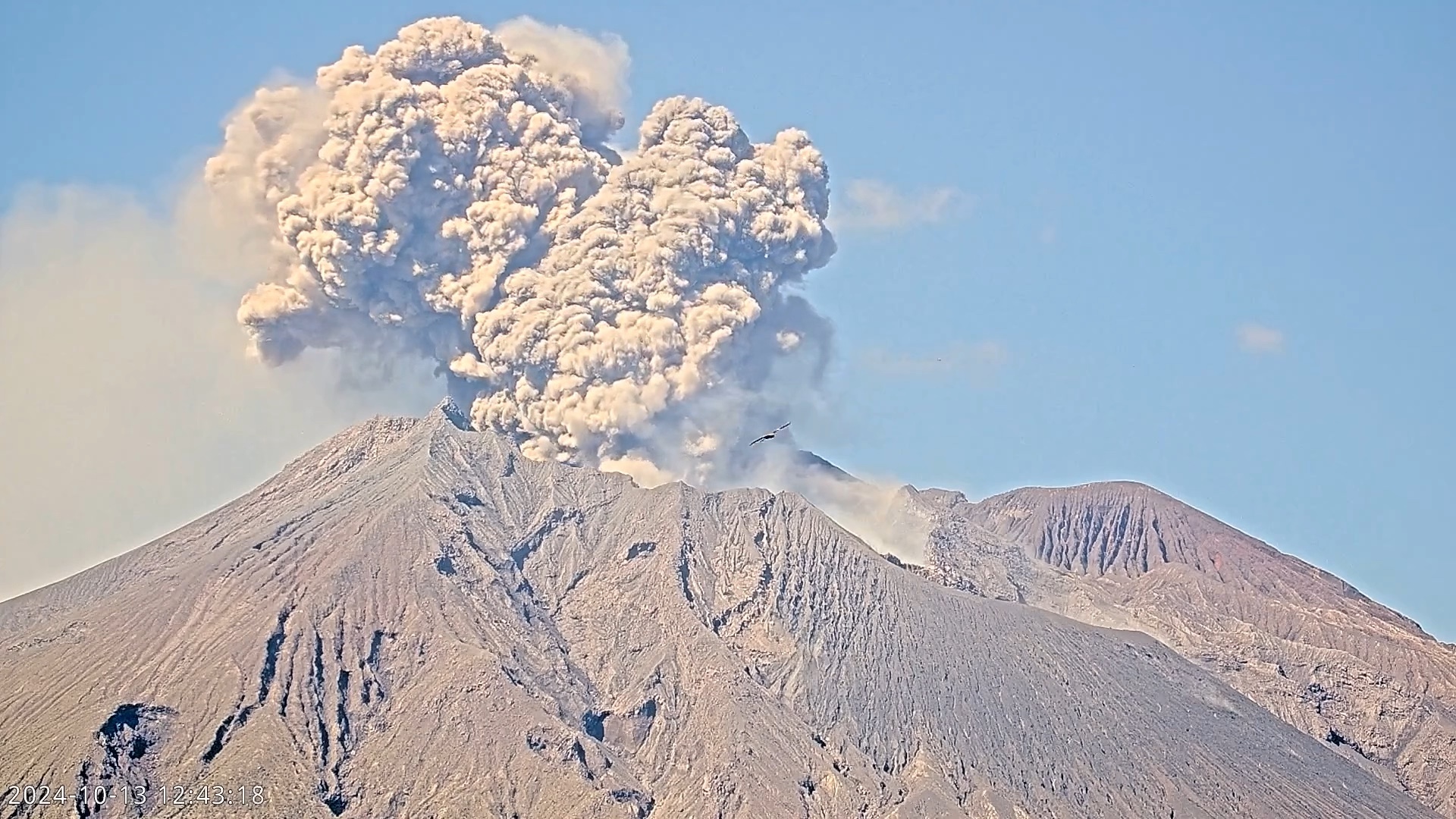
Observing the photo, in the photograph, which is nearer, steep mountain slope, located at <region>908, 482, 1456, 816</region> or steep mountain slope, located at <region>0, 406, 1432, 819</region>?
steep mountain slope, located at <region>0, 406, 1432, 819</region>

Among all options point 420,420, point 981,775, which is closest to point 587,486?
point 420,420

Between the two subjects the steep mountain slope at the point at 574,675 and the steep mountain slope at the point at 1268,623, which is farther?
the steep mountain slope at the point at 1268,623

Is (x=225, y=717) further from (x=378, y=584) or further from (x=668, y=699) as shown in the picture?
(x=668, y=699)

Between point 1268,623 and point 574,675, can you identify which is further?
point 1268,623

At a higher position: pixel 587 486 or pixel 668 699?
pixel 587 486
